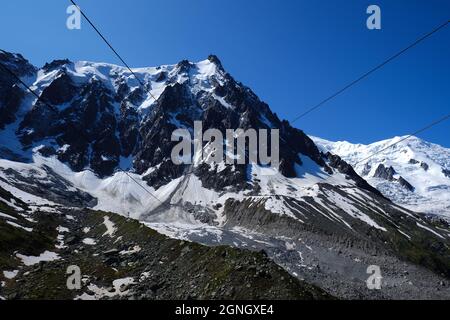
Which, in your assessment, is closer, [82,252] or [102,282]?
[102,282]

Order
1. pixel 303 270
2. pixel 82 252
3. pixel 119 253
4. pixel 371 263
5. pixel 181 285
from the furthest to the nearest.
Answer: pixel 371 263, pixel 303 270, pixel 82 252, pixel 119 253, pixel 181 285

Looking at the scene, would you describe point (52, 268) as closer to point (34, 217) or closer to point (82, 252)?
point (82, 252)

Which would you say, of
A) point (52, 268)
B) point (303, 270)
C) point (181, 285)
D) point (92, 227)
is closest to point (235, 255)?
point (181, 285)

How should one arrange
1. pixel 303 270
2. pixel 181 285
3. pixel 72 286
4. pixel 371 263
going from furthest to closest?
1. pixel 371 263
2. pixel 303 270
3. pixel 72 286
4. pixel 181 285

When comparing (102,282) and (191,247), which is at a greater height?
(191,247)

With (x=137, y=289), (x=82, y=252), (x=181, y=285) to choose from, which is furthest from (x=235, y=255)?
(x=82, y=252)

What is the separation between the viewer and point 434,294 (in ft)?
557

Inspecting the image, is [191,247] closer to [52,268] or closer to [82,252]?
[52,268]

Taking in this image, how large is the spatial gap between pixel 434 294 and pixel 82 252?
141m

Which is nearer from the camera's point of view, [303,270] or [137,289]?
[137,289]

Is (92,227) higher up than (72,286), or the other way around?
(92,227)
